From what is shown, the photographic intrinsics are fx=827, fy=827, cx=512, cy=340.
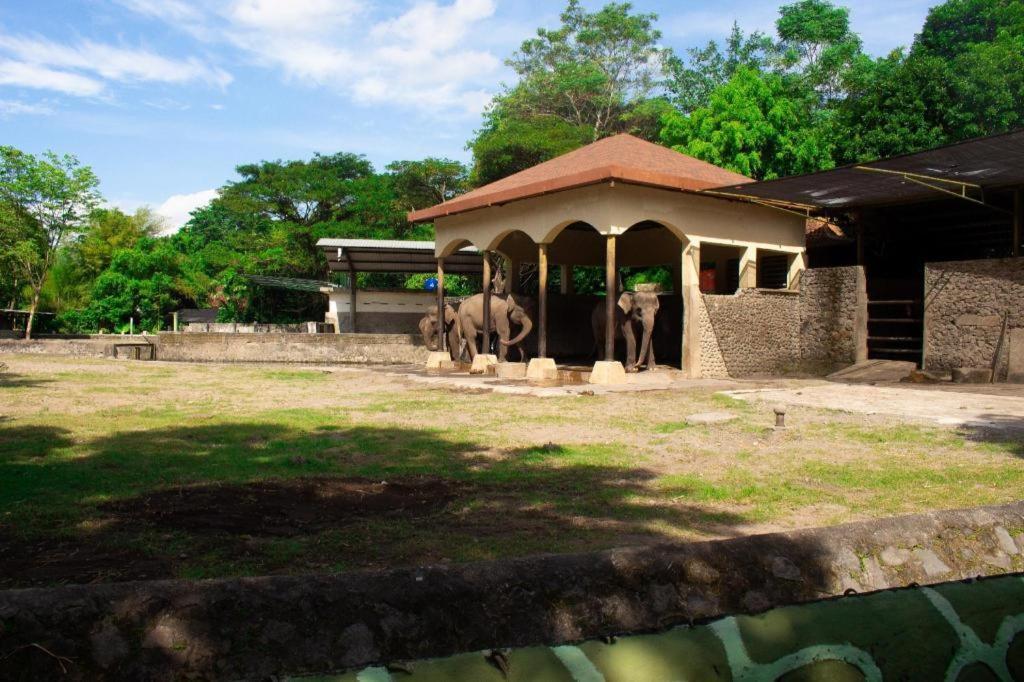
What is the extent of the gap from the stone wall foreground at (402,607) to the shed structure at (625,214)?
13457mm

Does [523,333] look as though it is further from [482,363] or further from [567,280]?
[567,280]

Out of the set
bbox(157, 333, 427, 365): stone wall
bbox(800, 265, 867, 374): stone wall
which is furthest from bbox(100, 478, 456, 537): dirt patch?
bbox(157, 333, 427, 365): stone wall

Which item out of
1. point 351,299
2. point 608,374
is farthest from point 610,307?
point 351,299

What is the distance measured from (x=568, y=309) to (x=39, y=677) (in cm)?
2180

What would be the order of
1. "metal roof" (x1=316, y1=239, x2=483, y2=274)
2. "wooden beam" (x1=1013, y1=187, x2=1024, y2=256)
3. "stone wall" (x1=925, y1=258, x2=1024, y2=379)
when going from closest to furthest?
1. "stone wall" (x1=925, y1=258, x2=1024, y2=379)
2. "wooden beam" (x1=1013, y1=187, x2=1024, y2=256)
3. "metal roof" (x1=316, y1=239, x2=483, y2=274)

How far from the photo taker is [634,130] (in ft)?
126

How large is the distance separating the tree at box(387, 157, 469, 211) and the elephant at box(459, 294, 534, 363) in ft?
56.4

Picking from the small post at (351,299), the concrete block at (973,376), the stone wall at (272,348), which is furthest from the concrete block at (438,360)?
the concrete block at (973,376)

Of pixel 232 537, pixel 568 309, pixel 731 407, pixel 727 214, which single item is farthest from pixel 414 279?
pixel 232 537

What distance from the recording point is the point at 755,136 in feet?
82.5

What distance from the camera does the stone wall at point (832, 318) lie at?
17.3 meters

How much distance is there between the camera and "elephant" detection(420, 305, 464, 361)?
21.3 m

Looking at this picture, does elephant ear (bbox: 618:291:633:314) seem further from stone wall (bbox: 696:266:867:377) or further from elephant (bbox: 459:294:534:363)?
elephant (bbox: 459:294:534:363)

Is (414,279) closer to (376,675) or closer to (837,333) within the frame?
(837,333)
